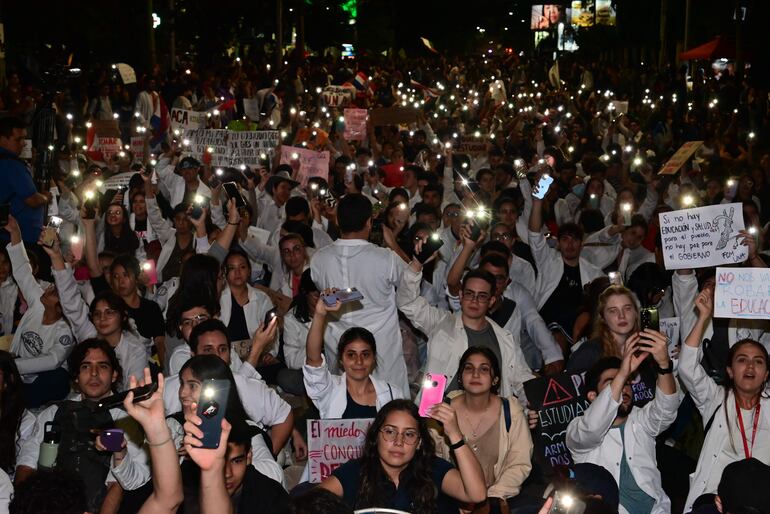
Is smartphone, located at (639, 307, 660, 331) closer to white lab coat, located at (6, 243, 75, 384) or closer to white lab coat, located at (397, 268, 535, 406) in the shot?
white lab coat, located at (397, 268, 535, 406)

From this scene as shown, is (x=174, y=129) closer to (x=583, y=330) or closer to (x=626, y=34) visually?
(x=583, y=330)

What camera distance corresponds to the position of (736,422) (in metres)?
6.79

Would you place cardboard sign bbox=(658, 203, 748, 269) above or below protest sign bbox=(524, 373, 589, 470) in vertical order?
above

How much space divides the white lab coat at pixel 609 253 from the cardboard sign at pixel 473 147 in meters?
6.08

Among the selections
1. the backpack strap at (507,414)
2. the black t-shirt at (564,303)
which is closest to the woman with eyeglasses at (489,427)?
the backpack strap at (507,414)

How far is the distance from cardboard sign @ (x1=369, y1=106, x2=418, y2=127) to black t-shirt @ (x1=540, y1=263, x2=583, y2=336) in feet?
30.1

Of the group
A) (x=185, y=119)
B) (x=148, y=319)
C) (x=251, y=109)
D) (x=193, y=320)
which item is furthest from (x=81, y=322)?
(x=251, y=109)

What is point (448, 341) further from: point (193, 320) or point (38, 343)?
point (38, 343)

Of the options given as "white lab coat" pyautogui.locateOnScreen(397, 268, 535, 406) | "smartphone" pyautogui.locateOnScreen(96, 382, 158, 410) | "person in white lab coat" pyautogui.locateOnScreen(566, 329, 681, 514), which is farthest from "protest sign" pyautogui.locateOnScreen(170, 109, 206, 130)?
"smartphone" pyautogui.locateOnScreen(96, 382, 158, 410)

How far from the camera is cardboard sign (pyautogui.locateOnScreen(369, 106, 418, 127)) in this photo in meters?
19.3

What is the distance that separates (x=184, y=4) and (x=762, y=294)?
1426 inches

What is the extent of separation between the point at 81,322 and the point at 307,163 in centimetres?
613

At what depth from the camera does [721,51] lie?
3288 cm

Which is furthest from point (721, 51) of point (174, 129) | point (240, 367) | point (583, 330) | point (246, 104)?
point (240, 367)
